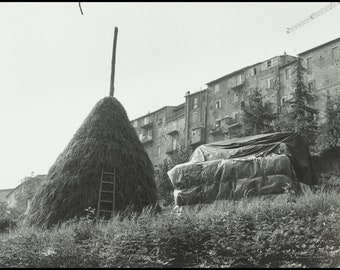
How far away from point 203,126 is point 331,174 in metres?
26.7

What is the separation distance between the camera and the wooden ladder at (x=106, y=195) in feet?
48.2

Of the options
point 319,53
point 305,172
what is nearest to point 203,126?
point 319,53

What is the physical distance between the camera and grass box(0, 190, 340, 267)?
9109mm

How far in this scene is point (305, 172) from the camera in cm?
1738

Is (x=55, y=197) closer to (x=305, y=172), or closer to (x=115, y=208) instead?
(x=115, y=208)

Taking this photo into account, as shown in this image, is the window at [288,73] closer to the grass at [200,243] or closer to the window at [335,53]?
the window at [335,53]

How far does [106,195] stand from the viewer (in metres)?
14.9

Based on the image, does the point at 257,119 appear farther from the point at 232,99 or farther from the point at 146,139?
the point at 146,139

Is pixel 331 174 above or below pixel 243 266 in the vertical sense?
above

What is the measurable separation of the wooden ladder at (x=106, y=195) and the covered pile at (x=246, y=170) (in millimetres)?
2566

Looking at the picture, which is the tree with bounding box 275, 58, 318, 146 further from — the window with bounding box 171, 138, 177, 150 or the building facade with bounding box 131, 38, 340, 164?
the window with bounding box 171, 138, 177, 150

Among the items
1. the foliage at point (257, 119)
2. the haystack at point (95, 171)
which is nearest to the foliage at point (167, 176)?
the foliage at point (257, 119)

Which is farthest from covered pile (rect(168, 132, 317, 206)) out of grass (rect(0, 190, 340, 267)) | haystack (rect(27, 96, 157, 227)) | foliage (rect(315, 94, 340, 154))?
foliage (rect(315, 94, 340, 154))

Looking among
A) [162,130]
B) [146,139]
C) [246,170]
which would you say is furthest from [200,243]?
[146,139]
